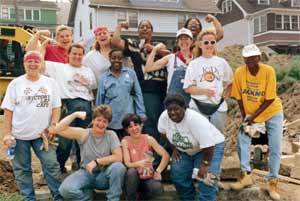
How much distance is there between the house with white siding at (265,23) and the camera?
32.8m

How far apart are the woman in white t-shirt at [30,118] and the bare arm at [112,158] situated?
47cm

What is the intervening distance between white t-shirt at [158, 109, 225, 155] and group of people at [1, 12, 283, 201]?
11mm

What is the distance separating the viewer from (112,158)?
4.50 metres

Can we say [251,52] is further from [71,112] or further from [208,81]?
[71,112]

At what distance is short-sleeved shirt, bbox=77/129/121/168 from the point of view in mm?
4531

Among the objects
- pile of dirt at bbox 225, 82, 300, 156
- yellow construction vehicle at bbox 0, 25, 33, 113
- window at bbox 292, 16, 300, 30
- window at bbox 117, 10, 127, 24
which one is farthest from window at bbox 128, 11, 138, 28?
yellow construction vehicle at bbox 0, 25, 33, 113

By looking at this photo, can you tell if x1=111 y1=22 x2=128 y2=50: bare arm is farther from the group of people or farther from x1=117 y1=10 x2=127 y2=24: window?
x1=117 y1=10 x2=127 y2=24: window

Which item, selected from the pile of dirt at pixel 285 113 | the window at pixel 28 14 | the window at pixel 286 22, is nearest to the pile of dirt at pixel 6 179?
the pile of dirt at pixel 285 113

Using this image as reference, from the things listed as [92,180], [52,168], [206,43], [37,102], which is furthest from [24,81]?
[206,43]

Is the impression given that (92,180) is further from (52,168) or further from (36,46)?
(36,46)

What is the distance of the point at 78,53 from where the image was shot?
4.85 metres

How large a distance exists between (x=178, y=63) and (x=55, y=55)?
1.40 m

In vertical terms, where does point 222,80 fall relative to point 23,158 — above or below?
above

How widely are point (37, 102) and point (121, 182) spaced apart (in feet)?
3.83
